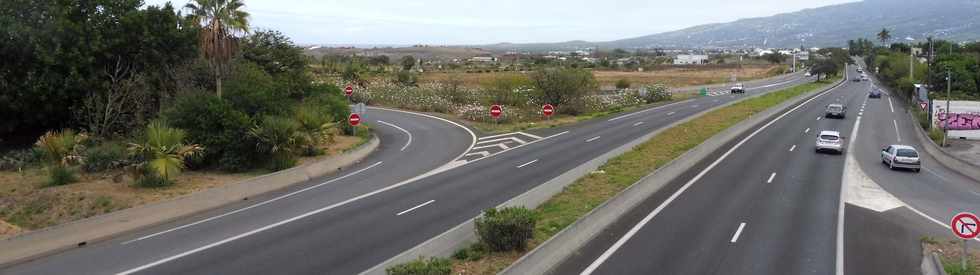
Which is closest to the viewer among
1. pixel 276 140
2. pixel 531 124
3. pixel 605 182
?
pixel 605 182

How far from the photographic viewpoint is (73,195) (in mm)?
21453

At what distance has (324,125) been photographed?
33438 mm

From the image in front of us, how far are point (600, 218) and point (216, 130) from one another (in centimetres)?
1682

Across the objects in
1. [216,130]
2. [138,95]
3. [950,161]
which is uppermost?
[138,95]

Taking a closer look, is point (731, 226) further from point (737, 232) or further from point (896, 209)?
point (896, 209)

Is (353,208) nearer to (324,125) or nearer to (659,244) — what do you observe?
(659,244)

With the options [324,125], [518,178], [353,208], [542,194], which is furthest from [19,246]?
[324,125]

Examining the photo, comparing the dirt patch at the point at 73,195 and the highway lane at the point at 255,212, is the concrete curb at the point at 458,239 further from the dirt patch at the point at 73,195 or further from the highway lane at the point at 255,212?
the dirt patch at the point at 73,195

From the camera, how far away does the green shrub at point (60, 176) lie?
74.7ft

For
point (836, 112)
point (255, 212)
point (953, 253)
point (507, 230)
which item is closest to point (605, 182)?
point (507, 230)

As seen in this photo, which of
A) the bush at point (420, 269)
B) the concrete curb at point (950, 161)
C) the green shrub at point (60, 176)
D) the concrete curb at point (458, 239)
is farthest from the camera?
the concrete curb at point (950, 161)

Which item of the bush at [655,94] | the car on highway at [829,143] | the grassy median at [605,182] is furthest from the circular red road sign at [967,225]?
the bush at [655,94]

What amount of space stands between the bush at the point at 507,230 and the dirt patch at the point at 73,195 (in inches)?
480

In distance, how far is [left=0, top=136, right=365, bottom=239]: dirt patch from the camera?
784 inches
